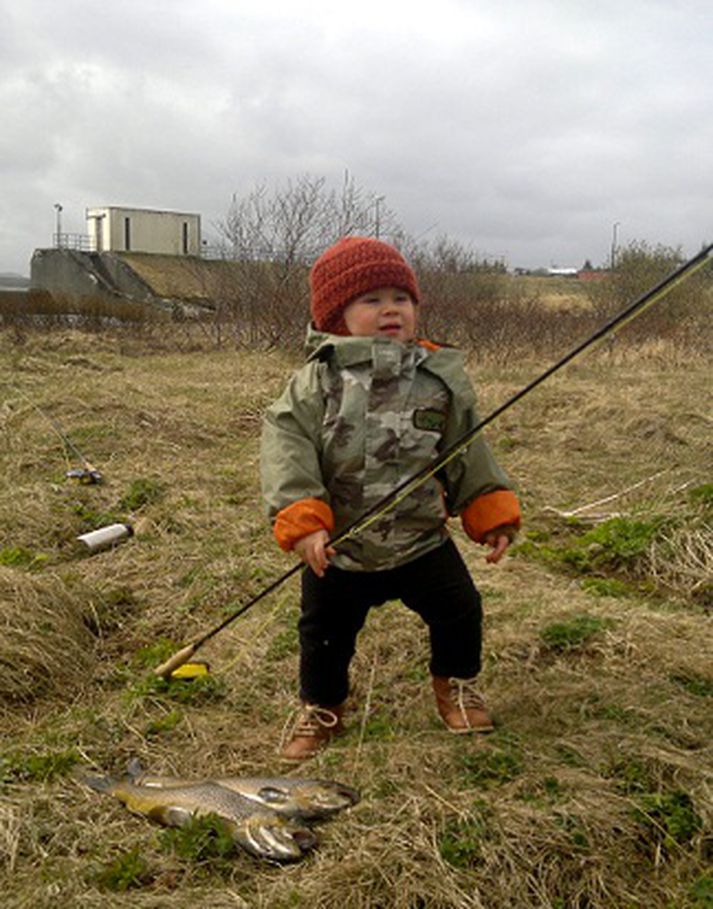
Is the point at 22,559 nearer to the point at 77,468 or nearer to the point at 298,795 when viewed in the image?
the point at 77,468

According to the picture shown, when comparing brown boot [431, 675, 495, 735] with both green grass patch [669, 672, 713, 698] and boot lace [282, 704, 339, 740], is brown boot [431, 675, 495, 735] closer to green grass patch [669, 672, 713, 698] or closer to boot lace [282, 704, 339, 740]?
boot lace [282, 704, 339, 740]

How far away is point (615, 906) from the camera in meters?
1.95

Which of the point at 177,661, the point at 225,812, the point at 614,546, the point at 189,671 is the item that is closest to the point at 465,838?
the point at 225,812

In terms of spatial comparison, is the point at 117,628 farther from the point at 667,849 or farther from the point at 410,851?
the point at 667,849

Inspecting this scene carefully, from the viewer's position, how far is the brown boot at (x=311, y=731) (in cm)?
271

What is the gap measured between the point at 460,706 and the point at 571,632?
85cm

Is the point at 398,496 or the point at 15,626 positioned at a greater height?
the point at 398,496

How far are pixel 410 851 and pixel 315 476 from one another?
1002 mm

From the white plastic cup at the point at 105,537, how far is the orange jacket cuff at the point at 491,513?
10.4 feet

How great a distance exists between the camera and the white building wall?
4806cm

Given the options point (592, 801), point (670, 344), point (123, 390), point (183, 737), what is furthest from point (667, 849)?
point (670, 344)

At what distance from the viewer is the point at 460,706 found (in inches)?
107

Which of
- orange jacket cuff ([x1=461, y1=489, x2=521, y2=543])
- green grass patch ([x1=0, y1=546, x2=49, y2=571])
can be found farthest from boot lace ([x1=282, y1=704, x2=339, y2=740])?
green grass patch ([x1=0, y1=546, x2=49, y2=571])

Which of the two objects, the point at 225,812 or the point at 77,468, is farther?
the point at 77,468
